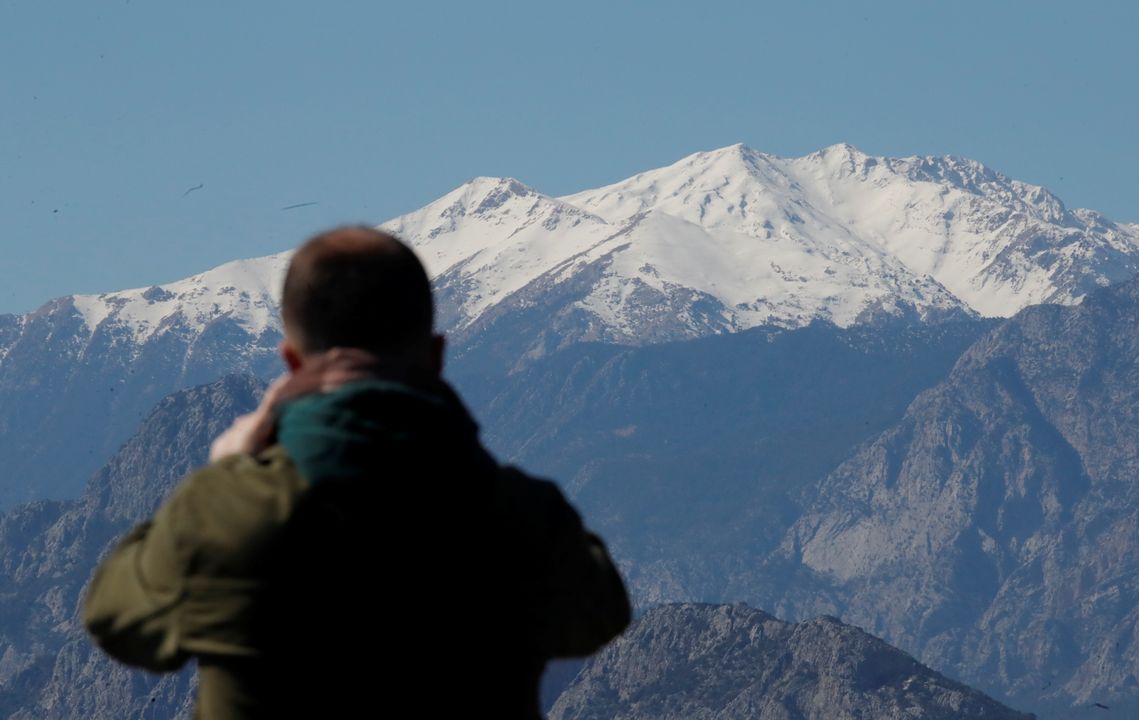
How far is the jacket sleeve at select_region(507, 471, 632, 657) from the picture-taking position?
650 cm

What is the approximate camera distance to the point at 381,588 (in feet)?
20.2

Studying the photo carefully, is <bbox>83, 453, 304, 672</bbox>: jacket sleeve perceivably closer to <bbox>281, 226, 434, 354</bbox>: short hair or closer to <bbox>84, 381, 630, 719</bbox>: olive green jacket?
<bbox>84, 381, 630, 719</bbox>: olive green jacket

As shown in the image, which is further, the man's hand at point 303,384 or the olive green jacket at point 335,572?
the man's hand at point 303,384

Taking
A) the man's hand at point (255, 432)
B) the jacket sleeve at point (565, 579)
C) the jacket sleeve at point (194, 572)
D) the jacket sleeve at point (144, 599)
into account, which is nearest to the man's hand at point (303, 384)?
the man's hand at point (255, 432)

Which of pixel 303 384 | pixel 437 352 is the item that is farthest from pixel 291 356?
pixel 437 352

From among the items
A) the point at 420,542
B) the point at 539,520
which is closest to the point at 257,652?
the point at 420,542

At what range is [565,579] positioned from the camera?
6.55 metres

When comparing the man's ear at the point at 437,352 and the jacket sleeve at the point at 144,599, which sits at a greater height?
the man's ear at the point at 437,352

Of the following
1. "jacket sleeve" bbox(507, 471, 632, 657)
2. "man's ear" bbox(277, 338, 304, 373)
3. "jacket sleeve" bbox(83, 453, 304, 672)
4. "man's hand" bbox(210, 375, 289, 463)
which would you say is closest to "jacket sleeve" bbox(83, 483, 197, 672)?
"jacket sleeve" bbox(83, 453, 304, 672)

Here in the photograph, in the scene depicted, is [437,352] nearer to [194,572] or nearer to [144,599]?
[194,572]

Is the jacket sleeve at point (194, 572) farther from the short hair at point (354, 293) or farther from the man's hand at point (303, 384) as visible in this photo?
the short hair at point (354, 293)

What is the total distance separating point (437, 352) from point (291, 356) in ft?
1.58

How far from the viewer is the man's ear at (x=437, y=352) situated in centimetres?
667

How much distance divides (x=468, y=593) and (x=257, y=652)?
27.0 inches
